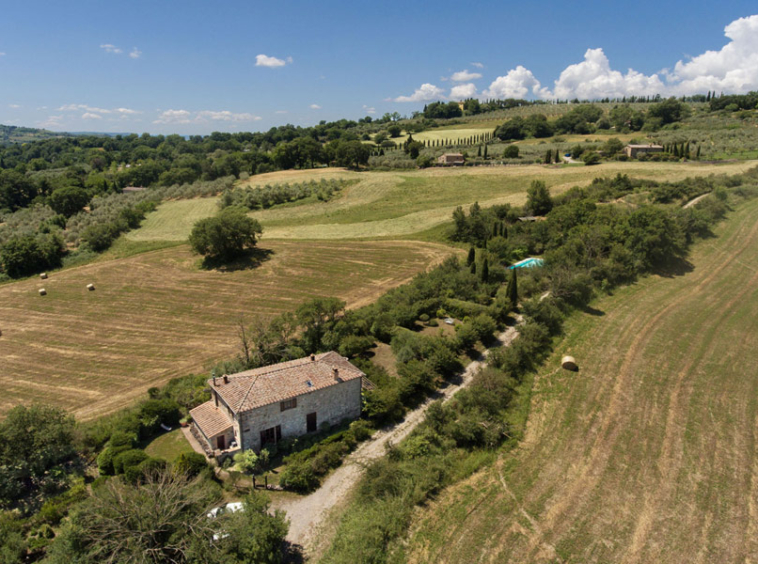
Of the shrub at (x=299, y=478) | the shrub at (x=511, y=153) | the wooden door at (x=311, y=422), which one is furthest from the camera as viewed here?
the shrub at (x=511, y=153)

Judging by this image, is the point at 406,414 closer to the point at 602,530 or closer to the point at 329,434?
the point at 329,434

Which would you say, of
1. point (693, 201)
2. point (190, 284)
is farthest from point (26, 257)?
point (693, 201)

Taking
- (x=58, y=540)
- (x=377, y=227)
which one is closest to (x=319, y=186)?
(x=377, y=227)

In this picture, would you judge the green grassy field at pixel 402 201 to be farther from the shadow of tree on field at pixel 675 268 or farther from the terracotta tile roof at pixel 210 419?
the terracotta tile roof at pixel 210 419

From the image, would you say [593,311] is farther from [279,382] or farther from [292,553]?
[292,553]

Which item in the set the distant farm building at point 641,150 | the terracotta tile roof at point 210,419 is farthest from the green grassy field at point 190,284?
the distant farm building at point 641,150

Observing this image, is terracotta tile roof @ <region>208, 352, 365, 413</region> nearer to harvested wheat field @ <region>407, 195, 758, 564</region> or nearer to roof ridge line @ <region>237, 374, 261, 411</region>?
roof ridge line @ <region>237, 374, 261, 411</region>

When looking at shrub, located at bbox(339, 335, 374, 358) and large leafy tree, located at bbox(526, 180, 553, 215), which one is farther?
large leafy tree, located at bbox(526, 180, 553, 215)

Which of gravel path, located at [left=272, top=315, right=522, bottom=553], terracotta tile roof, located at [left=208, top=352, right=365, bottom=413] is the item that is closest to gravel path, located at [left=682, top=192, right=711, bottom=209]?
gravel path, located at [left=272, top=315, right=522, bottom=553]
